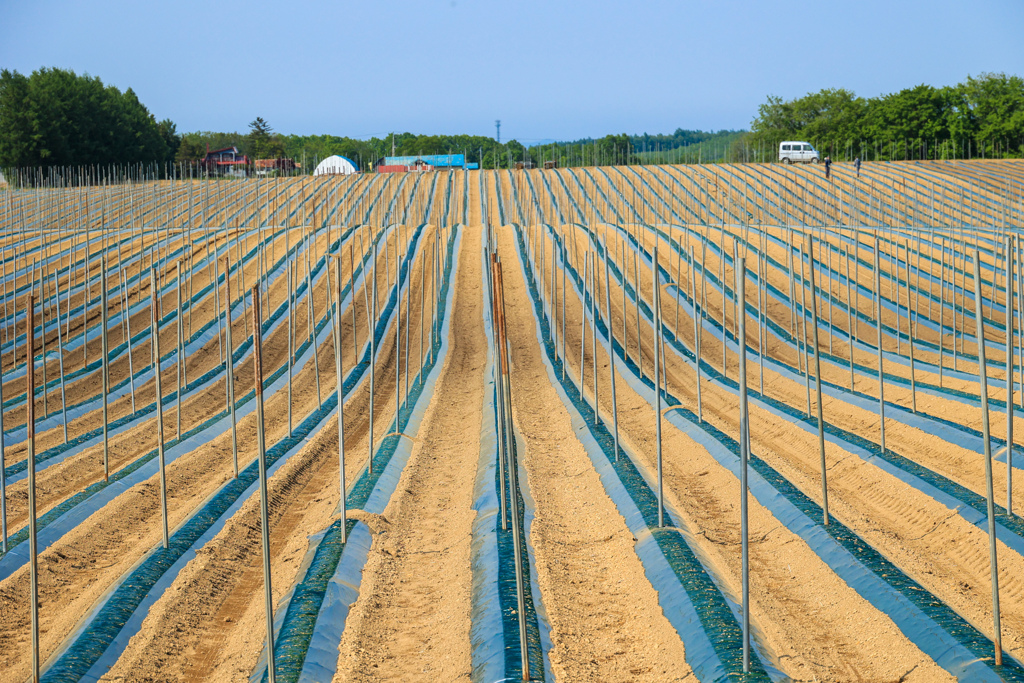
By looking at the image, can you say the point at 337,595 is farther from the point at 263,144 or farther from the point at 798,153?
the point at 263,144

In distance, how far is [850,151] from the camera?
55.5 metres

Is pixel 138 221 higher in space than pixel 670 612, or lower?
higher

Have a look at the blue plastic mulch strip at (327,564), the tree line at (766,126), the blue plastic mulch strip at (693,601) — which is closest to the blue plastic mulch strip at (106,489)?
the blue plastic mulch strip at (327,564)

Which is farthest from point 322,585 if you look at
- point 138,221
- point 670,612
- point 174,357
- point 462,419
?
point 138,221

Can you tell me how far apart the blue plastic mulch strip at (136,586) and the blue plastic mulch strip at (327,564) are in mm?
1171

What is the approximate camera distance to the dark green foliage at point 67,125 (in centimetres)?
4469

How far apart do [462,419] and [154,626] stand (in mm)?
7110

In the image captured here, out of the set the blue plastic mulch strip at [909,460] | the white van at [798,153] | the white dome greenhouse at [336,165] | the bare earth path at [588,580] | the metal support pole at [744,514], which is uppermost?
the white dome greenhouse at [336,165]

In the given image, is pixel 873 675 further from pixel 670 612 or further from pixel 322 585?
pixel 322 585

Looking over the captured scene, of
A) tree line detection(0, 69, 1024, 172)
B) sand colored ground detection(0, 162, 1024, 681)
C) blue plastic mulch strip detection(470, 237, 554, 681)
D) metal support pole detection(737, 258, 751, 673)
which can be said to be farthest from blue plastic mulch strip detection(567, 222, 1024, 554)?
tree line detection(0, 69, 1024, 172)

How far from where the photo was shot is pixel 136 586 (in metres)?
6.89

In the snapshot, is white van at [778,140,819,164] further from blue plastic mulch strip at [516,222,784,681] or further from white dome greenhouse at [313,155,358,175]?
blue plastic mulch strip at [516,222,784,681]

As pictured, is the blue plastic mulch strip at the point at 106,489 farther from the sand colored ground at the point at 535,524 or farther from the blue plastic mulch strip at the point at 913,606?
the blue plastic mulch strip at the point at 913,606

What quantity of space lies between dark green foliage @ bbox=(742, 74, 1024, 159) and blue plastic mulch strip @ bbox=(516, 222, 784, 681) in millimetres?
49239
